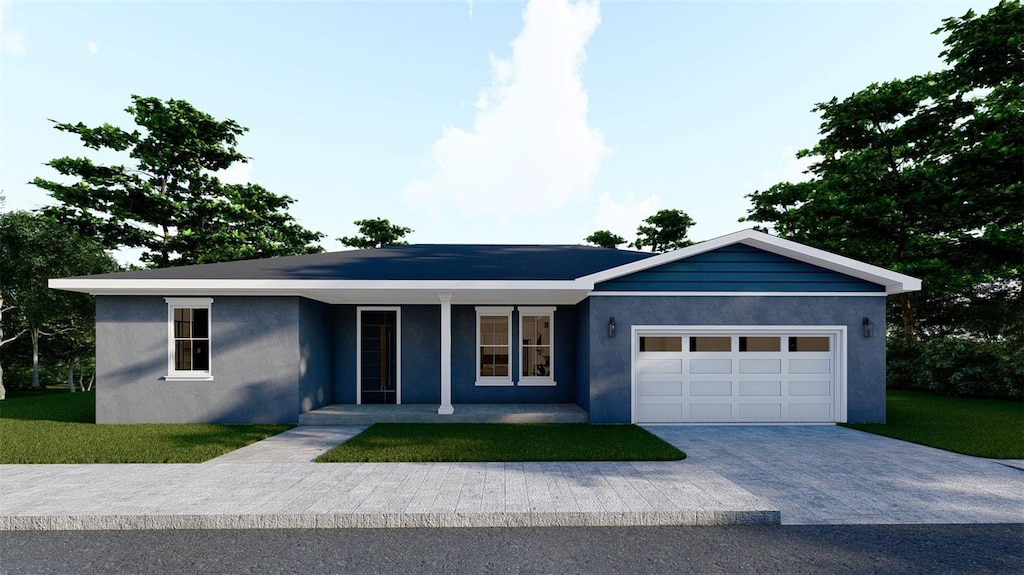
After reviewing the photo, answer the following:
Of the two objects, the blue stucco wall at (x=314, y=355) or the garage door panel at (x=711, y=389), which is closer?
the garage door panel at (x=711, y=389)

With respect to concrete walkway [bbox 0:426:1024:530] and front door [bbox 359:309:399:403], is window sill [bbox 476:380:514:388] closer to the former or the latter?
front door [bbox 359:309:399:403]

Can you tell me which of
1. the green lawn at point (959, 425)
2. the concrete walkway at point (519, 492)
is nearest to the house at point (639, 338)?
the green lawn at point (959, 425)

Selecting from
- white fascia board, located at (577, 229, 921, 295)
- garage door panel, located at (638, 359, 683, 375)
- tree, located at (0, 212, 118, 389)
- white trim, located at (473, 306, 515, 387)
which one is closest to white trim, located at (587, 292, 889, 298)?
white fascia board, located at (577, 229, 921, 295)

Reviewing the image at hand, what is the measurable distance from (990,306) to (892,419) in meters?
21.6

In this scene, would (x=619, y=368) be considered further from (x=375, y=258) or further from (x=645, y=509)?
(x=375, y=258)

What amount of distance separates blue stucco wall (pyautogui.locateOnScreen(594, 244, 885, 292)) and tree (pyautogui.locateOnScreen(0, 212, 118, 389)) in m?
25.6

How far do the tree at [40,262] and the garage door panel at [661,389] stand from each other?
83.2 feet

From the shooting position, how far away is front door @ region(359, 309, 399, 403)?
12.1 m

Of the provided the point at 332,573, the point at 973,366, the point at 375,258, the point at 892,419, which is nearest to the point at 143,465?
the point at 332,573

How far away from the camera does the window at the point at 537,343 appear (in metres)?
12.2

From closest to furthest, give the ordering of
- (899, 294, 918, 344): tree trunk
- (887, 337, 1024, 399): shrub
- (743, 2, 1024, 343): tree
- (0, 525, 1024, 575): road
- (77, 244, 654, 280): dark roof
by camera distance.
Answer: (0, 525, 1024, 575): road
(77, 244, 654, 280): dark roof
(887, 337, 1024, 399): shrub
(743, 2, 1024, 343): tree
(899, 294, 918, 344): tree trunk

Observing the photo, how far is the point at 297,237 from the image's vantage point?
1085 inches

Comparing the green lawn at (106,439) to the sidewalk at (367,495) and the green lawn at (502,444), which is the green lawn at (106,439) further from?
the green lawn at (502,444)

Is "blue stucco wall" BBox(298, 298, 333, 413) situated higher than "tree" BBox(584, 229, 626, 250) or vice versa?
"tree" BBox(584, 229, 626, 250)
